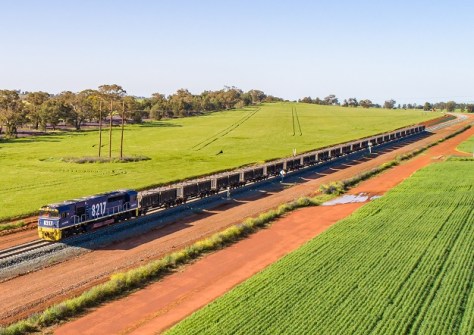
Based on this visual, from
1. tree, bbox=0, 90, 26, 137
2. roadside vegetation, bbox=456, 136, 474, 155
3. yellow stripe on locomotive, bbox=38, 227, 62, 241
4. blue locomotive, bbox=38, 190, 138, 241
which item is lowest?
yellow stripe on locomotive, bbox=38, 227, 62, 241

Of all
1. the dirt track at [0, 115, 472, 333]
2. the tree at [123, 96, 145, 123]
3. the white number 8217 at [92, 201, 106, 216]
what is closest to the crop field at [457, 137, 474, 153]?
the dirt track at [0, 115, 472, 333]

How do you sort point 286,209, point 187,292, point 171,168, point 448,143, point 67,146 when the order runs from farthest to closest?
point 448,143
point 67,146
point 171,168
point 286,209
point 187,292

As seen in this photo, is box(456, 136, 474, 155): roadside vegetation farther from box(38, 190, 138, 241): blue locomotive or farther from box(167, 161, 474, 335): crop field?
box(38, 190, 138, 241): blue locomotive

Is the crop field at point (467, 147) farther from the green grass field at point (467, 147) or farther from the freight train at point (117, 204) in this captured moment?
the freight train at point (117, 204)

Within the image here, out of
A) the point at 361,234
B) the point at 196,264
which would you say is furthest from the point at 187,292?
the point at 361,234

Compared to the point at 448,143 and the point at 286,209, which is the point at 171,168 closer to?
the point at 286,209

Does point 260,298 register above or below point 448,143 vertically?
below

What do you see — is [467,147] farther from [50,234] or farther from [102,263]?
[50,234]
